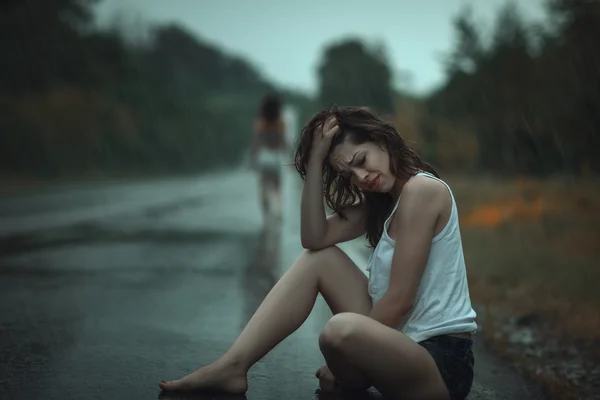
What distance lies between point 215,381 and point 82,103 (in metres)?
42.2

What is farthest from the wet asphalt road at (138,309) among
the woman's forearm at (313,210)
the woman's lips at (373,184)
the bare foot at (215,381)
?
the woman's lips at (373,184)

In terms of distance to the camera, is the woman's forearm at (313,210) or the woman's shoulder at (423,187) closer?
the woman's shoulder at (423,187)

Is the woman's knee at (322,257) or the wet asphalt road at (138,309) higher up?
the woman's knee at (322,257)

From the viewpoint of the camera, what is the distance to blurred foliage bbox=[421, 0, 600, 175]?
1648 centimetres

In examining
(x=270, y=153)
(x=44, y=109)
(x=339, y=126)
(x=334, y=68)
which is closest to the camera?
(x=339, y=126)

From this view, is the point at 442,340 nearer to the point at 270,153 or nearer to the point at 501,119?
the point at 270,153

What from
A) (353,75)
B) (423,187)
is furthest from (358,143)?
(353,75)

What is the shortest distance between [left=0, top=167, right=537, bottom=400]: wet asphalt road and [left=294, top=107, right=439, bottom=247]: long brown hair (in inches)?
35.8

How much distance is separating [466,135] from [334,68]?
67.3 m

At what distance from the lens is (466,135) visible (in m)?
36.0

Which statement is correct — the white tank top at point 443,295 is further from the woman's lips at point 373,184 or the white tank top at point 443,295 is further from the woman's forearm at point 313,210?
the woman's forearm at point 313,210

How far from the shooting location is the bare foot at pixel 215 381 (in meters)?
4.09

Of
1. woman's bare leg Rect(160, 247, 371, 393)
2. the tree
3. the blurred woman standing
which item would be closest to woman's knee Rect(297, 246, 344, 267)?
woman's bare leg Rect(160, 247, 371, 393)

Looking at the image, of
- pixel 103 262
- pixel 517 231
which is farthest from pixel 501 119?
pixel 103 262
